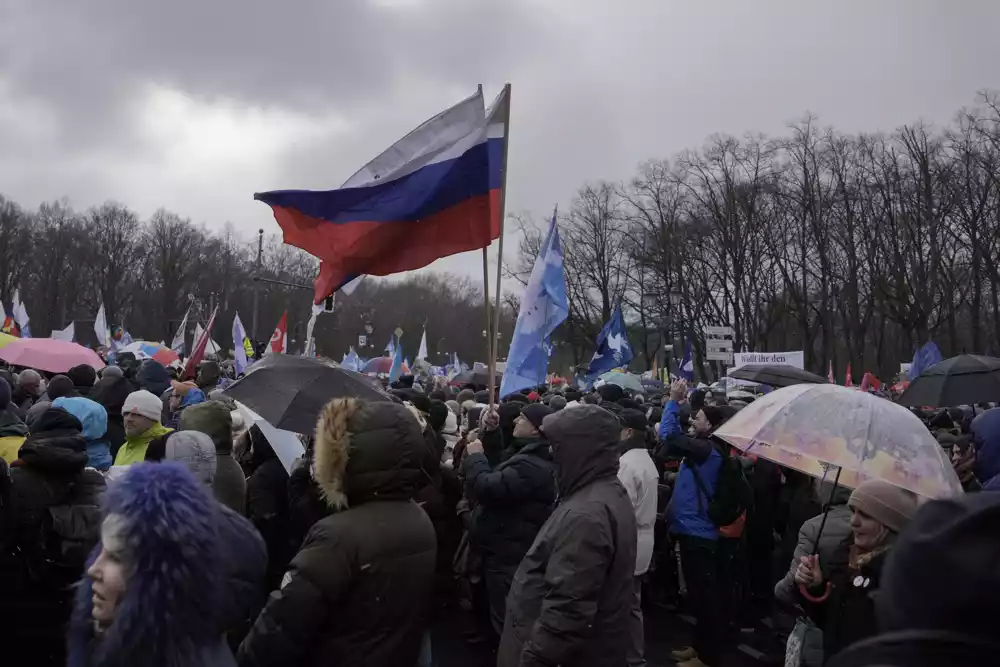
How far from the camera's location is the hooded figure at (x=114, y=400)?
6.90m

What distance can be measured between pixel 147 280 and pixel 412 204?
2736 inches

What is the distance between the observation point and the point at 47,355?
34.4 ft

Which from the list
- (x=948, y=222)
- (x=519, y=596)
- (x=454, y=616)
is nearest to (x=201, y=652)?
(x=519, y=596)

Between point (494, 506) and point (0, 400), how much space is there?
11.0 ft

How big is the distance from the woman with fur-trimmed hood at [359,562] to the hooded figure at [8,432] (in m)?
2.84

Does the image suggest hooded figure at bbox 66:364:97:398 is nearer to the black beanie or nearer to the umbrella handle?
the black beanie

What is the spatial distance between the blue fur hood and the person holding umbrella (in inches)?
90.0

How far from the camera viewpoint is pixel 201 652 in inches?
85.8

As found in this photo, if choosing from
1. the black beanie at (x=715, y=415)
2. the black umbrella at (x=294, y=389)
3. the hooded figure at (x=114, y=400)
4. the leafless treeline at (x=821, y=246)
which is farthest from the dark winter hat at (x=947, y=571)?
the leafless treeline at (x=821, y=246)

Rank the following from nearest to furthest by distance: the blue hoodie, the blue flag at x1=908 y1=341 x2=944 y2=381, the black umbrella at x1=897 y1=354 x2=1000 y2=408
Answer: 1. the blue hoodie
2. the black umbrella at x1=897 y1=354 x2=1000 y2=408
3. the blue flag at x1=908 y1=341 x2=944 y2=381

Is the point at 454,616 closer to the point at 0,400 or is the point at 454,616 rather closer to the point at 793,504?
the point at 793,504

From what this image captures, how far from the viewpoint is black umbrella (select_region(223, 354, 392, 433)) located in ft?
16.5

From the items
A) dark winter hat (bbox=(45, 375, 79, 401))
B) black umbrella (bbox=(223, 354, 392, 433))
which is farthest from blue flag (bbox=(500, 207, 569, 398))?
dark winter hat (bbox=(45, 375, 79, 401))

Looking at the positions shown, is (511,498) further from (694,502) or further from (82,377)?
(82,377)
